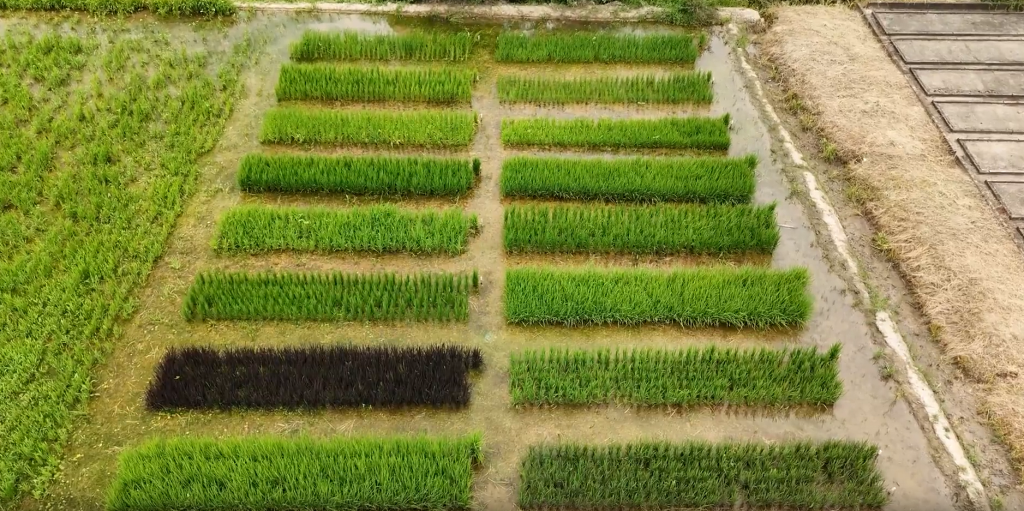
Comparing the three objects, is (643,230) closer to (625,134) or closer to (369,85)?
(625,134)

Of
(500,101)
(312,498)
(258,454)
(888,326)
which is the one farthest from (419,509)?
(500,101)

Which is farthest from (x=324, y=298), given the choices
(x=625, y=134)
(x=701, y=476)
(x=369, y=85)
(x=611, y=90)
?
(x=611, y=90)

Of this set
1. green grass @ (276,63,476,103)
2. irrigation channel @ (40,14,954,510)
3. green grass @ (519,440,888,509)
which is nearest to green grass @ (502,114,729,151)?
irrigation channel @ (40,14,954,510)

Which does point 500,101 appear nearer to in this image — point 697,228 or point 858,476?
point 697,228

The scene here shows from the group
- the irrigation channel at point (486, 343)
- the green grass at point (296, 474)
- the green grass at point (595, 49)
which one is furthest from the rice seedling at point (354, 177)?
the green grass at point (296, 474)

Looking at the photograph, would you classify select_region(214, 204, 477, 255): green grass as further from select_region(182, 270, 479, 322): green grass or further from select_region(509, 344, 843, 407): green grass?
select_region(509, 344, 843, 407): green grass
